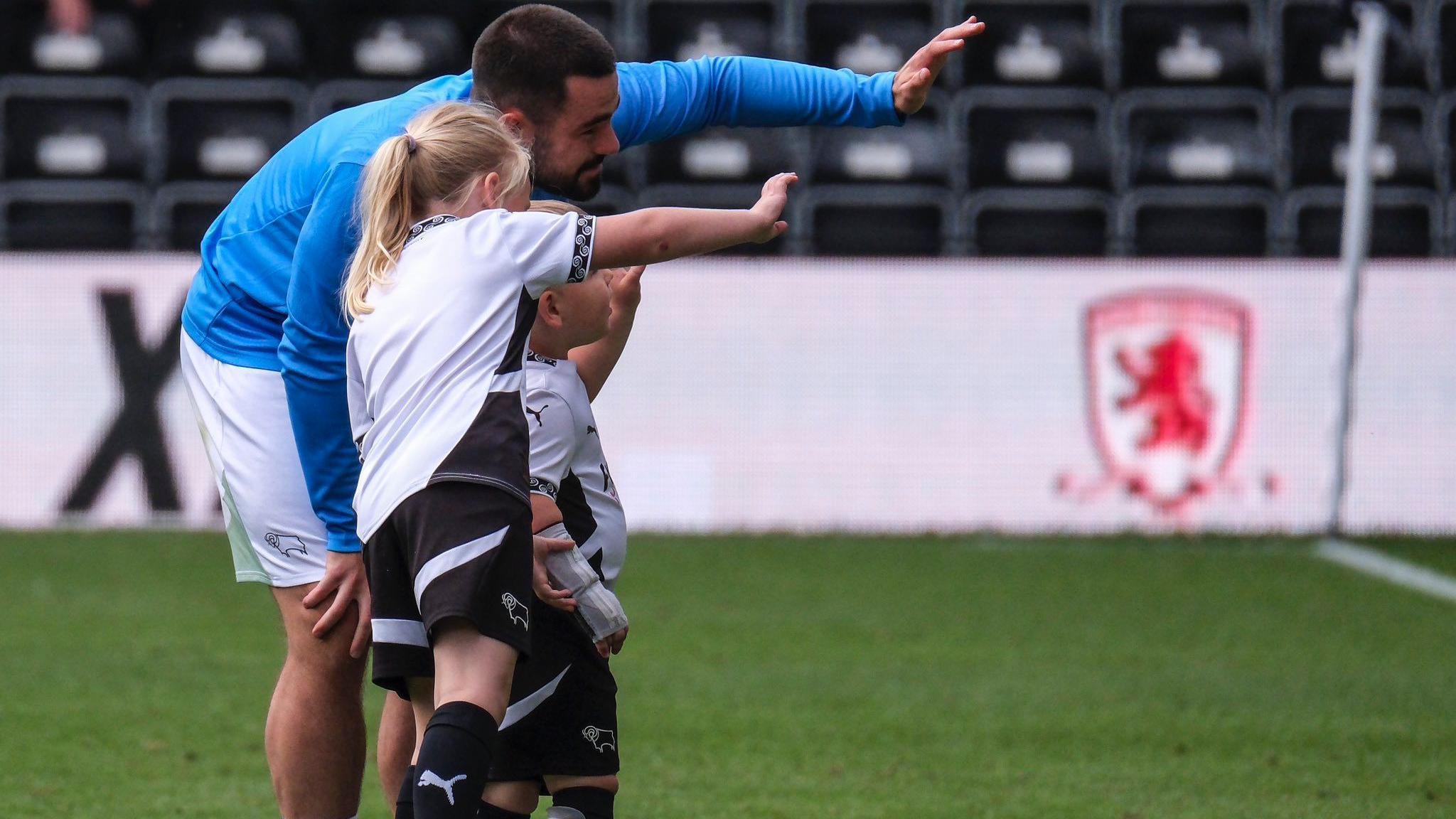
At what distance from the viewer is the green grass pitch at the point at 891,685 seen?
14.4ft

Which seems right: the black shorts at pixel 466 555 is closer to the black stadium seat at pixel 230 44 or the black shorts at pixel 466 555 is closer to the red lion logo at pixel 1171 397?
the red lion logo at pixel 1171 397

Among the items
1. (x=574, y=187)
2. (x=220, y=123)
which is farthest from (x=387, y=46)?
(x=574, y=187)

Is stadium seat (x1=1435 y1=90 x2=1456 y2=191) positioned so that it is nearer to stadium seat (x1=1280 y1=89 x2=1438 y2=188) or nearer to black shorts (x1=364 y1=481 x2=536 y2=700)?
stadium seat (x1=1280 y1=89 x2=1438 y2=188)

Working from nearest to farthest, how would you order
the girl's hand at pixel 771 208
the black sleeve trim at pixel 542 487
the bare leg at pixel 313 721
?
the girl's hand at pixel 771 208 → the black sleeve trim at pixel 542 487 → the bare leg at pixel 313 721

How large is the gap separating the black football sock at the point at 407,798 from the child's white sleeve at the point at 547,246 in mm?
758

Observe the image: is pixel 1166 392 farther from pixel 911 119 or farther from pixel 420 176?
pixel 420 176

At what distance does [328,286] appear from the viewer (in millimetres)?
3049

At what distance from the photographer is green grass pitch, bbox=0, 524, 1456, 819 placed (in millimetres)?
4402

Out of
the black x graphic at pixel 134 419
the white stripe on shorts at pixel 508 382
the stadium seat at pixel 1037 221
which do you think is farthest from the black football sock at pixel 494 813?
the stadium seat at pixel 1037 221

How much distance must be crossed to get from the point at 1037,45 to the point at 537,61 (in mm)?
9059

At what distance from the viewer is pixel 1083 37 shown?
11695 millimetres

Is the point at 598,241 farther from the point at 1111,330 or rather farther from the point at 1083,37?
the point at 1083,37

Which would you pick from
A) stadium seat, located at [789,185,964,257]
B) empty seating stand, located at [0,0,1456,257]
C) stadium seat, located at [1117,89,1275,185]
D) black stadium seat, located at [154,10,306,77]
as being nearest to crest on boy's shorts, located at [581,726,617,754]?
empty seating stand, located at [0,0,1456,257]

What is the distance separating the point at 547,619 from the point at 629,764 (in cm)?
169
